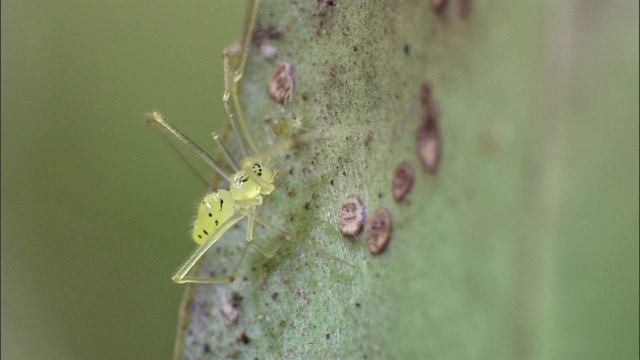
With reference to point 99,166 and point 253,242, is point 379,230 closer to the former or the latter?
point 253,242

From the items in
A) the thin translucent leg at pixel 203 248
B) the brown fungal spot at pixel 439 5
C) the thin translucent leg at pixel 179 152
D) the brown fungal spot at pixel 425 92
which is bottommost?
the brown fungal spot at pixel 425 92

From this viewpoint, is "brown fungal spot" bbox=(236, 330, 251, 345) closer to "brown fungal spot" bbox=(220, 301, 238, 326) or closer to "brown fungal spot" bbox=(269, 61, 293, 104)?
"brown fungal spot" bbox=(220, 301, 238, 326)

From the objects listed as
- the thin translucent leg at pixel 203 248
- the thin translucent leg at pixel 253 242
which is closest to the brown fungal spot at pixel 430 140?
the thin translucent leg at pixel 253 242

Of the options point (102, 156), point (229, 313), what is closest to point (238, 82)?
point (229, 313)

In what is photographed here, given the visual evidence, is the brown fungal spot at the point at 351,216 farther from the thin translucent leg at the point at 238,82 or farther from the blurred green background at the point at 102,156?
the blurred green background at the point at 102,156

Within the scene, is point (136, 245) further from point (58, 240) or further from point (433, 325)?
point (433, 325)

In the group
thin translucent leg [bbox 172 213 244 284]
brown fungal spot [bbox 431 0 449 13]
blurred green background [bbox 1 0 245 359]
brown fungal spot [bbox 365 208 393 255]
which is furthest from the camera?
blurred green background [bbox 1 0 245 359]

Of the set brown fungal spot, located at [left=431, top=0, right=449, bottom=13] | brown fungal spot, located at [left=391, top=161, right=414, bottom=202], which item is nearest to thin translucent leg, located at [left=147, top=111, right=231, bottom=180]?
brown fungal spot, located at [left=391, top=161, right=414, bottom=202]
